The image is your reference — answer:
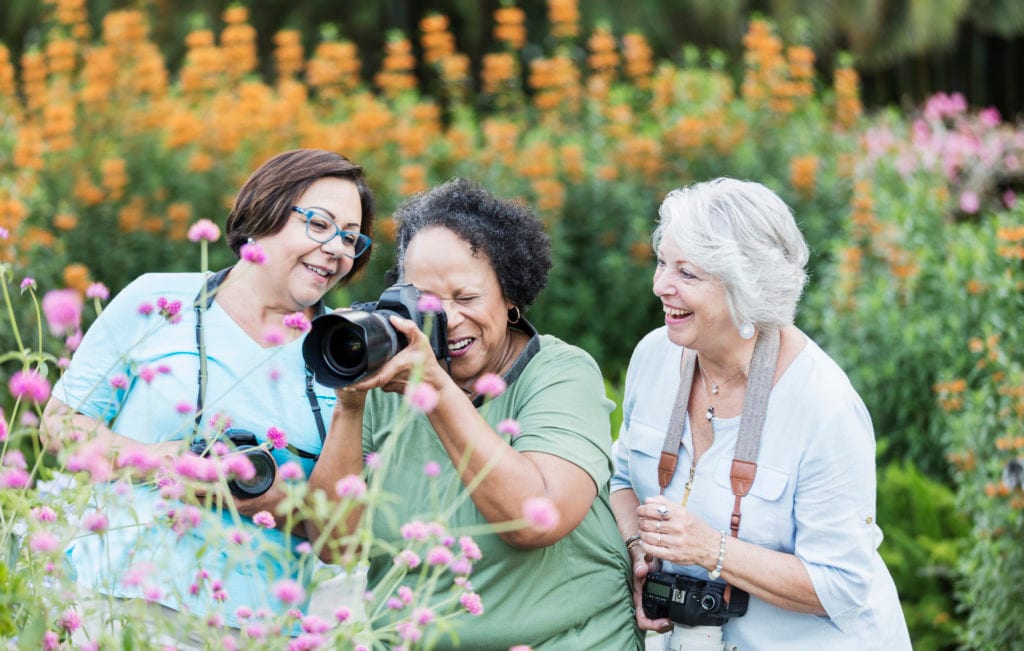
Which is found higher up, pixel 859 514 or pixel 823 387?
pixel 823 387

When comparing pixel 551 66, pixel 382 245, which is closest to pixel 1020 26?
pixel 551 66

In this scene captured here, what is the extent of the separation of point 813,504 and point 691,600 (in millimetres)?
303

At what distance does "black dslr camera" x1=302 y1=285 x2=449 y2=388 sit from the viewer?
6.20 ft

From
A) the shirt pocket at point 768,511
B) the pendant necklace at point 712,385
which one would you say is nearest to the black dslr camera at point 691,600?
the shirt pocket at point 768,511

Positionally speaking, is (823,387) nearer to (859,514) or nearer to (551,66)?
(859,514)

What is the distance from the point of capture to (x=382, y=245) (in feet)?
18.4

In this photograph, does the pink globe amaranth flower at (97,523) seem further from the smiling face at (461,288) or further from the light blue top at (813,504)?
the light blue top at (813,504)

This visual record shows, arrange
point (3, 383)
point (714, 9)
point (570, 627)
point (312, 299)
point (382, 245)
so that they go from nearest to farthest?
1. point (570, 627)
2. point (312, 299)
3. point (3, 383)
4. point (382, 245)
5. point (714, 9)

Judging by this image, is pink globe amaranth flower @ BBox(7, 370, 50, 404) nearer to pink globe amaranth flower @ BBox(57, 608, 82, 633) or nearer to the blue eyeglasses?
pink globe amaranth flower @ BBox(57, 608, 82, 633)

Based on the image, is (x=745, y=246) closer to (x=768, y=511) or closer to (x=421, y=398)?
(x=768, y=511)

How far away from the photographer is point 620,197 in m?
5.78

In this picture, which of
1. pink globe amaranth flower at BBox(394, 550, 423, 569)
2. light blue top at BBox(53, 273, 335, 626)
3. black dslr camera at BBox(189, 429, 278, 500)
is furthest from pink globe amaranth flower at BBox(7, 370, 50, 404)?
light blue top at BBox(53, 273, 335, 626)

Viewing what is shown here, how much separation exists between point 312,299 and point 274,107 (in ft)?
11.2

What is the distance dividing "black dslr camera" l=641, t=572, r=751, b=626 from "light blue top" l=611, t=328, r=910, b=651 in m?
0.04
